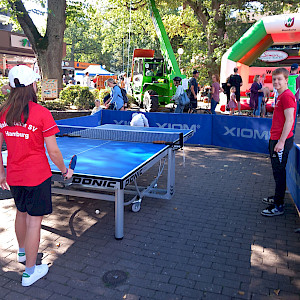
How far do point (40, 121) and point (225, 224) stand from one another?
3401 mm

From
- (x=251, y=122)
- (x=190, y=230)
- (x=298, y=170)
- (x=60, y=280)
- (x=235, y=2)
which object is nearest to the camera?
(x=60, y=280)

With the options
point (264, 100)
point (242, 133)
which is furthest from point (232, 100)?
point (242, 133)

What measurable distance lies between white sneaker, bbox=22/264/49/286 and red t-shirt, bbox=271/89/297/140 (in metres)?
3.85

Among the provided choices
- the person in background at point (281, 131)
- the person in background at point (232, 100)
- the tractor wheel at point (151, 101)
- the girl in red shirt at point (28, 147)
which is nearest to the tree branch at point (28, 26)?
the tractor wheel at point (151, 101)

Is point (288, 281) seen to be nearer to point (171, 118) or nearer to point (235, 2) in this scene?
point (171, 118)

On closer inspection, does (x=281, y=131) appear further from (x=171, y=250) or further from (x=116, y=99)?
(x=116, y=99)

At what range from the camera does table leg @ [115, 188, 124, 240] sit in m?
4.45

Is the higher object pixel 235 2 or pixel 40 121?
pixel 235 2

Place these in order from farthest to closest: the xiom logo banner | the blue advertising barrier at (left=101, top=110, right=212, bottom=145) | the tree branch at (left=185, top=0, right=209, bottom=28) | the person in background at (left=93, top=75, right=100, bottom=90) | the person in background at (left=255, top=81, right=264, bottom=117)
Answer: the person in background at (left=93, top=75, right=100, bottom=90), the tree branch at (left=185, top=0, right=209, bottom=28), the xiom logo banner, the person in background at (left=255, top=81, right=264, bottom=117), the blue advertising barrier at (left=101, top=110, right=212, bottom=145)

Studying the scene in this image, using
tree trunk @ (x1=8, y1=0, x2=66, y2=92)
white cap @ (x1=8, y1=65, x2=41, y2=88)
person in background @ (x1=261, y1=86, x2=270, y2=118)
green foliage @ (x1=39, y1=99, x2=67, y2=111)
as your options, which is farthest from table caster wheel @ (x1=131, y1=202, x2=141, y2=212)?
tree trunk @ (x1=8, y1=0, x2=66, y2=92)

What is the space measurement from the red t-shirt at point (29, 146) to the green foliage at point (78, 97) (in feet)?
45.3

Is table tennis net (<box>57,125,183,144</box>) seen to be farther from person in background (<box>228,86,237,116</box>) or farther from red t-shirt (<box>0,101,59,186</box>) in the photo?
person in background (<box>228,86,237,116</box>)

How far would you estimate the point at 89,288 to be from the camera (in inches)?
143

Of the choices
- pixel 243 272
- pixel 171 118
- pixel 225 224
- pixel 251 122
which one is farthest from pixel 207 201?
pixel 171 118
